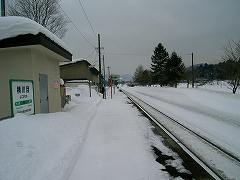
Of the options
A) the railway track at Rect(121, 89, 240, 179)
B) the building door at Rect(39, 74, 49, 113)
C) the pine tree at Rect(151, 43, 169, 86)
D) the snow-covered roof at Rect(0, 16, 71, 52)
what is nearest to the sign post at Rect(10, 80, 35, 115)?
the snow-covered roof at Rect(0, 16, 71, 52)

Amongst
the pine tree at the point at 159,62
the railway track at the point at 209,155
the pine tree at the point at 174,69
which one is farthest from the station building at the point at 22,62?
the pine tree at the point at 159,62

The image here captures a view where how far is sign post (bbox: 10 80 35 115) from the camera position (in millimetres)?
8685

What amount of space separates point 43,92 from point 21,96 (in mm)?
3924

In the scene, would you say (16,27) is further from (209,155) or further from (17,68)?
(209,155)

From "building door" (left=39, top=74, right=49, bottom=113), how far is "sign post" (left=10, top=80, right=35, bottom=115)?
253 cm

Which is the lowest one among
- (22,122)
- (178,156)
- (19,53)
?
(178,156)

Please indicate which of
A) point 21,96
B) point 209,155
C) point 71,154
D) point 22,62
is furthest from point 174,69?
point 71,154

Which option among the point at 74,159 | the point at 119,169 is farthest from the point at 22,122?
the point at 119,169

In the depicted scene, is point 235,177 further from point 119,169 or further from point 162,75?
point 162,75

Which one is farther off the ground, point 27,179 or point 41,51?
point 41,51

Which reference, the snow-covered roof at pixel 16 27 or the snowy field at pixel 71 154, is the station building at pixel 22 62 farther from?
the snowy field at pixel 71 154

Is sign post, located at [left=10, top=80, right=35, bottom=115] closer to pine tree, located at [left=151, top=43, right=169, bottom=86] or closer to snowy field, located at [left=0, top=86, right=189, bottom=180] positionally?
snowy field, located at [left=0, top=86, right=189, bottom=180]

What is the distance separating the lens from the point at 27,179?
4.81 m

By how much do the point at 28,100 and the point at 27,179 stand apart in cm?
566
